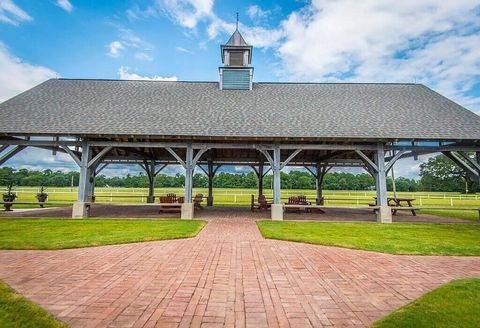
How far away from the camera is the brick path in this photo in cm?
315

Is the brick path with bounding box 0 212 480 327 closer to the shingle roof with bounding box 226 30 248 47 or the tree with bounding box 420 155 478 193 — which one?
the shingle roof with bounding box 226 30 248 47

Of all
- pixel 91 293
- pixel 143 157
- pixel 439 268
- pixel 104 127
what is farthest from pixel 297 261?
pixel 143 157

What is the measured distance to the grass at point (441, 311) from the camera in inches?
115

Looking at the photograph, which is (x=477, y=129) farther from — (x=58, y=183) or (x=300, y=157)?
(x=58, y=183)

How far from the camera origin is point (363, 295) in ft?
12.5

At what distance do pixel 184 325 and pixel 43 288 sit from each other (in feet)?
8.52

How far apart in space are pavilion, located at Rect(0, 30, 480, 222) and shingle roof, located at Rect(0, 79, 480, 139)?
0.05 metres

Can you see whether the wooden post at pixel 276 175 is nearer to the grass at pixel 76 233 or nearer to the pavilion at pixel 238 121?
the pavilion at pixel 238 121

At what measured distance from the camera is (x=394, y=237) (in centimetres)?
833

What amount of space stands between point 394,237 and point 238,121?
8.12m

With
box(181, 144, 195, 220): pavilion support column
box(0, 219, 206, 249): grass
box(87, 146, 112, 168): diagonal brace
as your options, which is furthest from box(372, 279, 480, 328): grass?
box(87, 146, 112, 168): diagonal brace

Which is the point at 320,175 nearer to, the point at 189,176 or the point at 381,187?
the point at 381,187

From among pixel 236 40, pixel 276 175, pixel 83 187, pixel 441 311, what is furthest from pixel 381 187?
pixel 83 187

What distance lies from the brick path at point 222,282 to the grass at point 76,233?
63 centimetres
